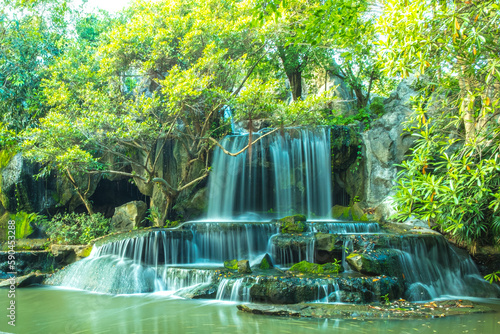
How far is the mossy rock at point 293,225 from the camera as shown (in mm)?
9031

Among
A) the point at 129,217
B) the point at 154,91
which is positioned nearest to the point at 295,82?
the point at 154,91

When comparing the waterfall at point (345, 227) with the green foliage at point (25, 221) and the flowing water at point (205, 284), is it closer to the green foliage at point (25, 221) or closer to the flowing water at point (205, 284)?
the flowing water at point (205, 284)

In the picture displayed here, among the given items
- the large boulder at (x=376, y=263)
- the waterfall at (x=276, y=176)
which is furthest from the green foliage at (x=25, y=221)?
the large boulder at (x=376, y=263)

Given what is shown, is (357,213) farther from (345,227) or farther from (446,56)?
(446,56)

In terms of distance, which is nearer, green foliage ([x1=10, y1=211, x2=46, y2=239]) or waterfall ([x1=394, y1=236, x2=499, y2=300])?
waterfall ([x1=394, y1=236, x2=499, y2=300])

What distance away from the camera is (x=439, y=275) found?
25.6 feet

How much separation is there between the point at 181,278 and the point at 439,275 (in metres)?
5.40

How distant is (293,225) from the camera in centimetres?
912

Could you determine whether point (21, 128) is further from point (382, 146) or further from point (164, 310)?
point (382, 146)

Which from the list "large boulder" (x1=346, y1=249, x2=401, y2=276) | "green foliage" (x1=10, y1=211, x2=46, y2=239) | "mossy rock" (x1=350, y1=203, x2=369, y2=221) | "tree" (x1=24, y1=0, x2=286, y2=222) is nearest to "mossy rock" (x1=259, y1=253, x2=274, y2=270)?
"large boulder" (x1=346, y1=249, x2=401, y2=276)

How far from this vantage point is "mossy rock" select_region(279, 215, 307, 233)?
9031mm

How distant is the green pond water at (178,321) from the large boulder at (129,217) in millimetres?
4773

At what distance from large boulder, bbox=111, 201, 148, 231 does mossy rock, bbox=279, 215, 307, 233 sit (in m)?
4.94

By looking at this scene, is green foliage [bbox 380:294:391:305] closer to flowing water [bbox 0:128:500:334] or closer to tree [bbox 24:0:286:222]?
flowing water [bbox 0:128:500:334]
